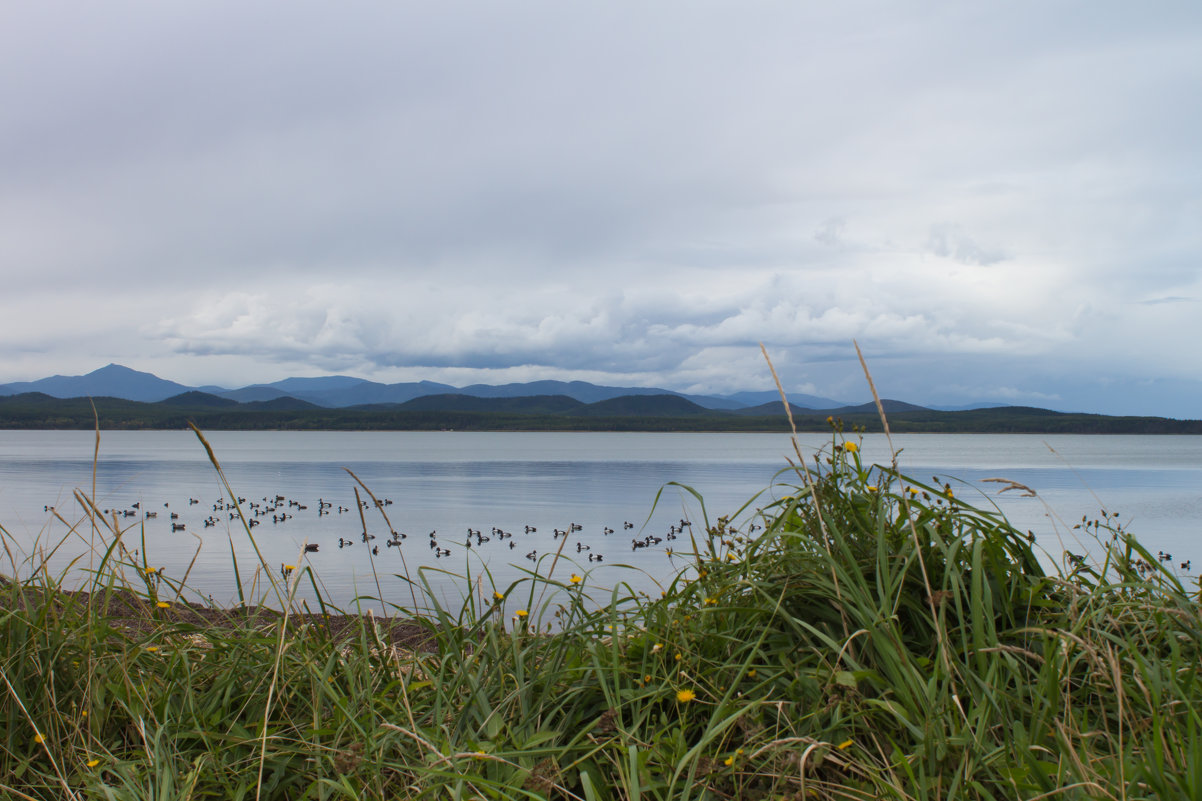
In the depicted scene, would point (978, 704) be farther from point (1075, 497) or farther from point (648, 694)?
point (1075, 497)

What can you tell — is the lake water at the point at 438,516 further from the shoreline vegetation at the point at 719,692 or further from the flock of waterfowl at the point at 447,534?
the shoreline vegetation at the point at 719,692

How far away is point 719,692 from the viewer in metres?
2.82

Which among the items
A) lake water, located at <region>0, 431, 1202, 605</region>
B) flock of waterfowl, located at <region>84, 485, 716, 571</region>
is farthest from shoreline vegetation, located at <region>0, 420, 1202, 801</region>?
flock of waterfowl, located at <region>84, 485, 716, 571</region>

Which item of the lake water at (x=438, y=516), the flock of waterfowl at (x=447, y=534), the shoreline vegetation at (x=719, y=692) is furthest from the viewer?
the flock of waterfowl at (x=447, y=534)

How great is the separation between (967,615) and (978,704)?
61cm

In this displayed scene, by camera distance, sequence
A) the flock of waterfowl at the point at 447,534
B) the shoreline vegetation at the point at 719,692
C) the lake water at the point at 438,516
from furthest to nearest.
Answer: the flock of waterfowl at the point at 447,534, the lake water at the point at 438,516, the shoreline vegetation at the point at 719,692

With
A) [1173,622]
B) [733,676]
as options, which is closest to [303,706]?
[733,676]

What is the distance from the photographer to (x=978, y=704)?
8.53 feet

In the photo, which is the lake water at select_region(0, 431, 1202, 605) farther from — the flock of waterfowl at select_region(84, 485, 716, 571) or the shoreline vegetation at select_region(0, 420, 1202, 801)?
the shoreline vegetation at select_region(0, 420, 1202, 801)

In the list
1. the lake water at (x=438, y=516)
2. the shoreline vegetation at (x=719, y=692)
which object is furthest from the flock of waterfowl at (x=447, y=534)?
the shoreline vegetation at (x=719, y=692)

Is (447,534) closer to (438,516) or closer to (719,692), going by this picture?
(438,516)

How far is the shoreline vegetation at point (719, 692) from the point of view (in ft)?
7.73

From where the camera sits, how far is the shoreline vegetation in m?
2.36

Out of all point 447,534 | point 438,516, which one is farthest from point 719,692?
point 438,516
